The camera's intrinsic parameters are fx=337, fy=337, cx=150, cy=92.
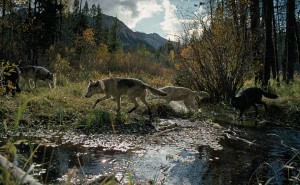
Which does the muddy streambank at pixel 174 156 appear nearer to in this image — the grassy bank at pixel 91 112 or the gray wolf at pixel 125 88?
the grassy bank at pixel 91 112

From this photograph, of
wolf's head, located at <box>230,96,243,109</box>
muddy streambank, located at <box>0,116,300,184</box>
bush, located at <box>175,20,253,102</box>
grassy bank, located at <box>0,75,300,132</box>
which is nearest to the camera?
muddy streambank, located at <box>0,116,300,184</box>

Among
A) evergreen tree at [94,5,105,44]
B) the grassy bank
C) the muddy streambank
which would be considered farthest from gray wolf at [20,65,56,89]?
evergreen tree at [94,5,105,44]

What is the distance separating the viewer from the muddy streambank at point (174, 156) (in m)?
5.13

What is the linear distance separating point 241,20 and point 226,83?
104 inches

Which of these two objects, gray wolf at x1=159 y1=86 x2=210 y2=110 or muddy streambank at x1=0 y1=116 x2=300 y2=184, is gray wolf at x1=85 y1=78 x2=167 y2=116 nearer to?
gray wolf at x1=159 y1=86 x2=210 y2=110

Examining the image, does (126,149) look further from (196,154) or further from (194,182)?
(194,182)

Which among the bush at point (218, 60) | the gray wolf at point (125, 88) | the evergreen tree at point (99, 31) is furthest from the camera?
the evergreen tree at point (99, 31)

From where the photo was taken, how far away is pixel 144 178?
5.02 metres

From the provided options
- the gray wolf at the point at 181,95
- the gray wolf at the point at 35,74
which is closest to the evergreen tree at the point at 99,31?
the gray wolf at the point at 35,74

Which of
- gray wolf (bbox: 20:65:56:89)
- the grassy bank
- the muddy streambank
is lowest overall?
the muddy streambank

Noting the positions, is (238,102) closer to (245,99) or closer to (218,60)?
(245,99)

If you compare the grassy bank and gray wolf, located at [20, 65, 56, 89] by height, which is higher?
gray wolf, located at [20, 65, 56, 89]

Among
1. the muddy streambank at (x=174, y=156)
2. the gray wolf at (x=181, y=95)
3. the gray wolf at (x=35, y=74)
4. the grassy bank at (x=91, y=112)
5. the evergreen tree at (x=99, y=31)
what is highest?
the evergreen tree at (x=99, y=31)

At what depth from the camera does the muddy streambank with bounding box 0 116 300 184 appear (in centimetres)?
513
